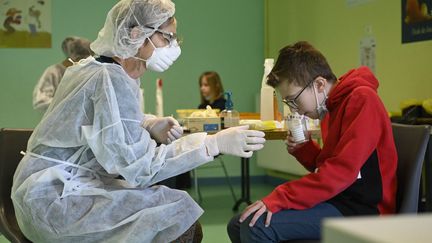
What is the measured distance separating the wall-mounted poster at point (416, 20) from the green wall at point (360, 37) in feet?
0.16

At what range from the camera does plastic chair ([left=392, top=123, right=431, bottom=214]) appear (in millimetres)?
1412

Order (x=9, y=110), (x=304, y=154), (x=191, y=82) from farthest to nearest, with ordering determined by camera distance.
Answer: (x=191, y=82)
(x=9, y=110)
(x=304, y=154)

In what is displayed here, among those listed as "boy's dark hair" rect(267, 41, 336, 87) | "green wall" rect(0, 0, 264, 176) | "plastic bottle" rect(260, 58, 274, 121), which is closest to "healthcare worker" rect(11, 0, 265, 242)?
"boy's dark hair" rect(267, 41, 336, 87)

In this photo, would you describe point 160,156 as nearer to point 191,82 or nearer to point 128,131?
point 128,131

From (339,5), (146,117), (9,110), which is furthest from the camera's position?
Result: (9,110)

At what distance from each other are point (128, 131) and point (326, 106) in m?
0.60

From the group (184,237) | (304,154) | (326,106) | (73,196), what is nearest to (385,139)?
(326,106)

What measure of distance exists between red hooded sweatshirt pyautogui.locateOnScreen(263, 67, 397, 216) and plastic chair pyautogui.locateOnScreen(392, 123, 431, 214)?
0.03 meters

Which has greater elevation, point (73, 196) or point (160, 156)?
point (160, 156)

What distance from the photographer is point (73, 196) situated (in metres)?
1.44

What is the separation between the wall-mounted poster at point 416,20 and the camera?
3.24m

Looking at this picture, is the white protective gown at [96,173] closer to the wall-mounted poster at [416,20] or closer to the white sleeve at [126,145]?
the white sleeve at [126,145]

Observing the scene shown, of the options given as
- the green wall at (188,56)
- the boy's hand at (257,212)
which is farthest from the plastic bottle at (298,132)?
the green wall at (188,56)

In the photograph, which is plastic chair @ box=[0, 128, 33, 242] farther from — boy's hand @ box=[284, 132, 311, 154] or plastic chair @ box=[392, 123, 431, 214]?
plastic chair @ box=[392, 123, 431, 214]
